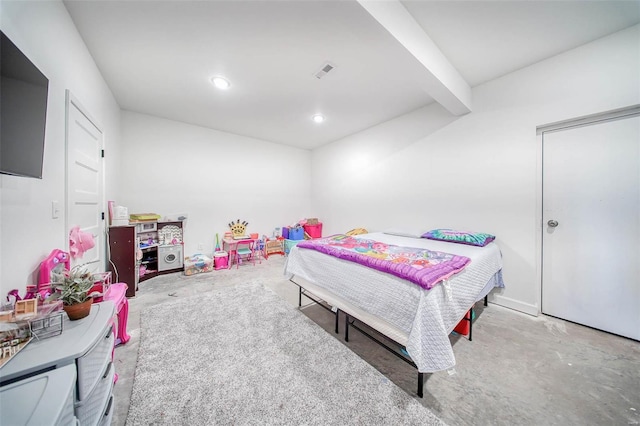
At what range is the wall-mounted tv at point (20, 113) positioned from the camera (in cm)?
99

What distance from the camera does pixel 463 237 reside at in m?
2.56

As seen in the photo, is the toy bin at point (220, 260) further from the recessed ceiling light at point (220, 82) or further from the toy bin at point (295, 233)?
the recessed ceiling light at point (220, 82)

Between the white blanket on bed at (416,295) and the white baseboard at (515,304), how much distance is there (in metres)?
0.52

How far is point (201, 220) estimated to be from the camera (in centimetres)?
425

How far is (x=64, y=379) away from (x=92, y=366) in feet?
0.71

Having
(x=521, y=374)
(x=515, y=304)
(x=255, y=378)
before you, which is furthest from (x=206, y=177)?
(x=515, y=304)

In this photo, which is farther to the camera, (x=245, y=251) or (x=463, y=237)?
(x=245, y=251)

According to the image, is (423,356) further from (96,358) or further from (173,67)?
(173,67)

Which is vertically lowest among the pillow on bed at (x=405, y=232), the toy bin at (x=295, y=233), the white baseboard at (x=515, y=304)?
the white baseboard at (x=515, y=304)

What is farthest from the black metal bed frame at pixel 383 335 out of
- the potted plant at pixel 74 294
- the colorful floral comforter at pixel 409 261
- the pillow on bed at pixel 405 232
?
the potted plant at pixel 74 294

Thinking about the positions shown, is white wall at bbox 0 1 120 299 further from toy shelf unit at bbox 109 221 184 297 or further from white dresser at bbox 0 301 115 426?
toy shelf unit at bbox 109 221 184 297

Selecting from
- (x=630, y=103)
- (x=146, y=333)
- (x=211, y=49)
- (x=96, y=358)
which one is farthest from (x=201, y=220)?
(x=630, y=103)

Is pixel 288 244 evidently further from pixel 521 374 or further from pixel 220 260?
pixel 521 374

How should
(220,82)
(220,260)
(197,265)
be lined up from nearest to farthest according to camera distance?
(220,82) < (197,265) < (220,260)
